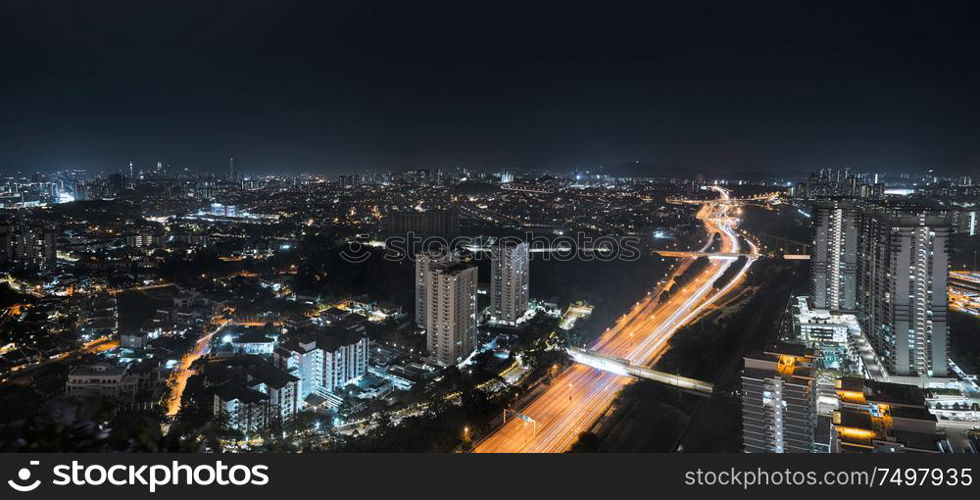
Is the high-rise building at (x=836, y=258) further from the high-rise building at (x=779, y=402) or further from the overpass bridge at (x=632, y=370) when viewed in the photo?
the high-rise building at (x=779, y=402)

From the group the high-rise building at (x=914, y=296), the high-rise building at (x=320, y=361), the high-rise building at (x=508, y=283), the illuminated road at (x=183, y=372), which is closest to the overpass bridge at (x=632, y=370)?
the high-rise building at (x=508, y=283)

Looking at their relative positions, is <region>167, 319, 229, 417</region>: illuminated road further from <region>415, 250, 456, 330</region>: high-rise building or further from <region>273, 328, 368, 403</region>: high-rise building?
<region>415, 250, 456, 330</region>: high-rise building

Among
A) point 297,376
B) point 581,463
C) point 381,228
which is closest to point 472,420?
point 297,376

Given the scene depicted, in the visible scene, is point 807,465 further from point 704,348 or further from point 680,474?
point 704,348

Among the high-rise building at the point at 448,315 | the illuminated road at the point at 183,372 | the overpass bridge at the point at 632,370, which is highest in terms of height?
the high-rise building at the point at 448,315

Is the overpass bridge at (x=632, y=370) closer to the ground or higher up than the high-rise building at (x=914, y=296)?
closer to the ground

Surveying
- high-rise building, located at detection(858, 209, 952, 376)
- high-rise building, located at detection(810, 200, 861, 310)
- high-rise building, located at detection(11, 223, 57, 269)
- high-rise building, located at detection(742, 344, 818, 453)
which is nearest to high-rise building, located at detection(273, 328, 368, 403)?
high-rise building, located at detection(742, 344, 818, 453)
